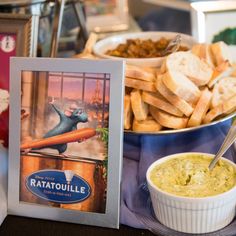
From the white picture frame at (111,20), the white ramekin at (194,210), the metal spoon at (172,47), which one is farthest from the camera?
the white picture frame at (111,20)

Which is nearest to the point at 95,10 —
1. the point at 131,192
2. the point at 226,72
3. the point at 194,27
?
the point at 194,27

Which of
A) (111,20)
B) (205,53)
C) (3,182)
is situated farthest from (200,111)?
(111,20)

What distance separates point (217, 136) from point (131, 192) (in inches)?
6.5

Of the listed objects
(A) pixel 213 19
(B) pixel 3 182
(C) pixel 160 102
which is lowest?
(B) pixel 3 182

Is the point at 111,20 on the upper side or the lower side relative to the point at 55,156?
upper

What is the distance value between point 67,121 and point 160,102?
0.15m

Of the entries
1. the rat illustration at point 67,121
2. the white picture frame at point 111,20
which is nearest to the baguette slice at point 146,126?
the rat illustration at point 67,121

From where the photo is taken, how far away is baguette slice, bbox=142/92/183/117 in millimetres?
537

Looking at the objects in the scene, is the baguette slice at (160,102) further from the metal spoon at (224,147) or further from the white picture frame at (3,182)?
the white picture frame at (3,182)

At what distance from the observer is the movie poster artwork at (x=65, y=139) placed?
17.6 inches

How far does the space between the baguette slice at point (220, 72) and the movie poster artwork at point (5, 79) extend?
316 mm

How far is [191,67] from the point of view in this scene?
570mm

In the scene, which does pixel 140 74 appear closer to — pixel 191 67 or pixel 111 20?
pixel 191 67

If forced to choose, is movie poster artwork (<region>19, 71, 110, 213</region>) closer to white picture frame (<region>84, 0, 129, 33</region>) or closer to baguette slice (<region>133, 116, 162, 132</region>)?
baguette slice (<region>133, 116, 162, 132</region>)
